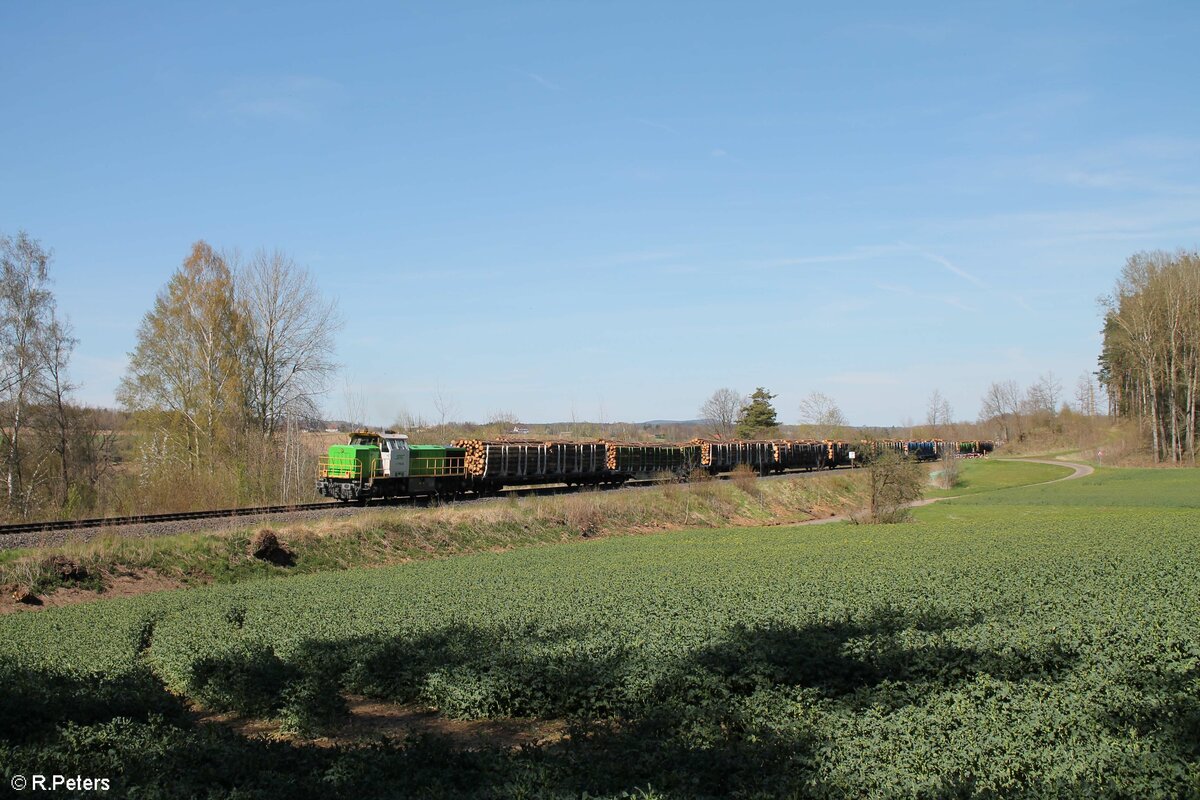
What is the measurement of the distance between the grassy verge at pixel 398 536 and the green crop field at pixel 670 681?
3.67m

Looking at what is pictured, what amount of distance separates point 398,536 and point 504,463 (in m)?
13.8

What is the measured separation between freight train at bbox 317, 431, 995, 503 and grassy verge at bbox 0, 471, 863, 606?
3416 mm

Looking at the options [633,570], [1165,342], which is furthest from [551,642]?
[1165,342]

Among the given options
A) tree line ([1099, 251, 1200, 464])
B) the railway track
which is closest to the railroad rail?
the railway track

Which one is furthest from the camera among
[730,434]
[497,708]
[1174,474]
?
[730,434]

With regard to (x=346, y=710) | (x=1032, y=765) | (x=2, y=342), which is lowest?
(x=346, y=710)

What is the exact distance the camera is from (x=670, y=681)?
33.3ft

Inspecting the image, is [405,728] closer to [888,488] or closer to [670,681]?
[670,681]

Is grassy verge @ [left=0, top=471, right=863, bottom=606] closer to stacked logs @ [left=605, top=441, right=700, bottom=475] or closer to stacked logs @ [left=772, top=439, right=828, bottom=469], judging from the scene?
stacked logs @ [left=605, top=441, right=700, bottom=475]

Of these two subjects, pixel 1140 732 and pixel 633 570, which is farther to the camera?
pixel 633 570

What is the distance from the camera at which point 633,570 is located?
22016 millimetres

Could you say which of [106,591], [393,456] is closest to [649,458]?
[393,456]

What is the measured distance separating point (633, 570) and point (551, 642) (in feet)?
32.8

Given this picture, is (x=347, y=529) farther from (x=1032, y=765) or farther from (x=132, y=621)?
(x=1032, y=765)
